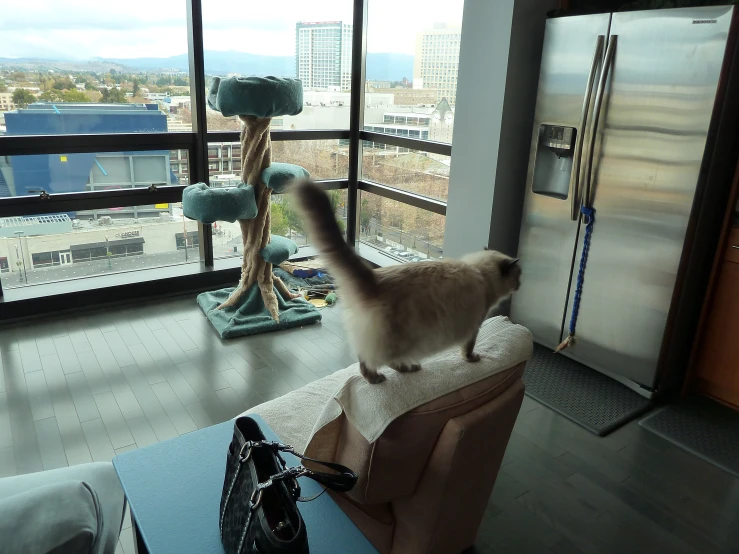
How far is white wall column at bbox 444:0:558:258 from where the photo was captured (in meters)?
2.98

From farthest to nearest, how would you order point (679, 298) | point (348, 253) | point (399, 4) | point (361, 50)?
1. point (361, 50)
2. point (399, 4)
3. point (679, 298)
4. point (348, 253)

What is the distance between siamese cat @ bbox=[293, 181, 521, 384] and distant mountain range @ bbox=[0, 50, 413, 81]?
297cm

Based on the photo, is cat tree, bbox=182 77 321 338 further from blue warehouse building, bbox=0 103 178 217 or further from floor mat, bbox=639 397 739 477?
floor mat, bbox=639 397 739 477

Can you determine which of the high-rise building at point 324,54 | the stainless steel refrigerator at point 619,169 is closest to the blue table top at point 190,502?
the stainless steel refrigerator at point 619,169

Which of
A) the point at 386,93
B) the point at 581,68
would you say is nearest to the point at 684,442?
the point at 581,68

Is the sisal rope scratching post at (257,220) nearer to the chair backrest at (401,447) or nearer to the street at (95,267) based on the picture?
the street at (95,267)

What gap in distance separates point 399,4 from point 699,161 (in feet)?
8.46

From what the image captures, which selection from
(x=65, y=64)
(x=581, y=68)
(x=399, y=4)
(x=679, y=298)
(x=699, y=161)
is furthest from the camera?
(x=399, y=4)

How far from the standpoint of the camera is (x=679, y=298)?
2584 mm

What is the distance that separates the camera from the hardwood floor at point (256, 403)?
192 cm

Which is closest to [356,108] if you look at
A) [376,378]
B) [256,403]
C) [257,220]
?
[257,220]

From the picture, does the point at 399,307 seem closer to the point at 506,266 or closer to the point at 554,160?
the point at 506,266

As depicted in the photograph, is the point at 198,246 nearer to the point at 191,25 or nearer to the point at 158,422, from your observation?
the point at 191,25

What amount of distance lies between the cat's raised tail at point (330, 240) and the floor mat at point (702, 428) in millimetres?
1928
